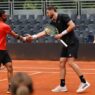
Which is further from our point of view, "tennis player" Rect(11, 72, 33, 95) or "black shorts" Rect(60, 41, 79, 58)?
"black shorts" Rect(60, 41, 79, 58)

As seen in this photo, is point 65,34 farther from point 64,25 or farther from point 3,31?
point 3,31

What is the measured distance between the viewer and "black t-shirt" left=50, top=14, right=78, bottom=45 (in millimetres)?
9336

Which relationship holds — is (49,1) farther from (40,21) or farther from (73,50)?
(73,50)

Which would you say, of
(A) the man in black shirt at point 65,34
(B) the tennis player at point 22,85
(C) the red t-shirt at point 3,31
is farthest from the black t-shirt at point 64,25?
(B) the tennis player at point 22,85

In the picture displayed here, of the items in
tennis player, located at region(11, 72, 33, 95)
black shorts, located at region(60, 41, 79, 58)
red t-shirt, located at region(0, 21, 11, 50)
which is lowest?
black shorts, located at region(60, 41, 79, 58)

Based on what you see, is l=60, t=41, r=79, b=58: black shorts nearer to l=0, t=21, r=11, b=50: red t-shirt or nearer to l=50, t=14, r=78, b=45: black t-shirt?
l=50, t=14, r=78, b=45: black t-shirt

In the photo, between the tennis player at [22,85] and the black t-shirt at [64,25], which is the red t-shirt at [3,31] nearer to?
the black t-shirt at [64,25]

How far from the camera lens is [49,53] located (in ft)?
69.0

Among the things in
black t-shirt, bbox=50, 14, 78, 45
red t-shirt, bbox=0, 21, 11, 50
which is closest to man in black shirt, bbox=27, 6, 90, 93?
black t-shirt, bbox=50, 14, 78, 45

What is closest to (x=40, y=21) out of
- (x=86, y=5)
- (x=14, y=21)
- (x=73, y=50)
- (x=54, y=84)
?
(x=14, y=21)

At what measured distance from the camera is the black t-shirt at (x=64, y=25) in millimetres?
9336

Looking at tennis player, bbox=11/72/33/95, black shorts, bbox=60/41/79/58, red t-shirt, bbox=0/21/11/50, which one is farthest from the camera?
black shorts, bbox=60/41/79/58

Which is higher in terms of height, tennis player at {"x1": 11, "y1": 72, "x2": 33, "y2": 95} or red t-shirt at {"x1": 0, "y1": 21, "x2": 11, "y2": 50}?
tennis player at {"x1": 11, "y1": 72, "x2": 33, "y2": 95}

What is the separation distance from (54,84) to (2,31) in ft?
8.94
